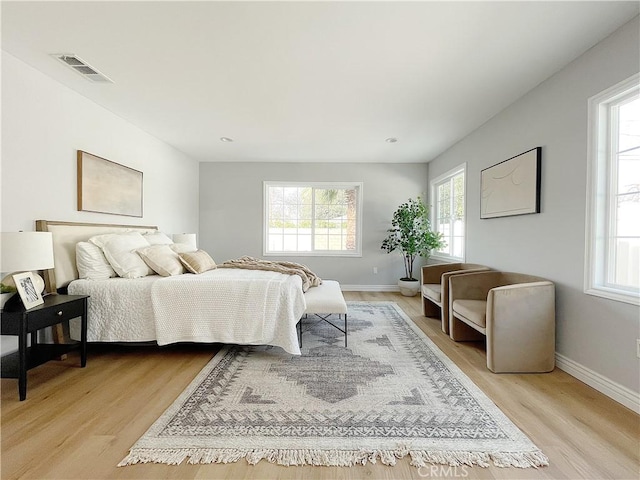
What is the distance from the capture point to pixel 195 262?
3.26m

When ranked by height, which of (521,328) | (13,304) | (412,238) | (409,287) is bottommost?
(409,287)

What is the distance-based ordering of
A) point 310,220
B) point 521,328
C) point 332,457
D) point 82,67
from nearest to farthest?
1. point 332,457
2. point 521,328
3. point 82,67
4. point 310,220

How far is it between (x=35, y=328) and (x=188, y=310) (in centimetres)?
97

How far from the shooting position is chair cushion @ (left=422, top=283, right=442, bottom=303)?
12.1ft

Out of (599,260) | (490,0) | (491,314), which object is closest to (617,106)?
(599,260)

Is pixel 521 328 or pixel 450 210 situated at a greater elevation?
pixel 450 210

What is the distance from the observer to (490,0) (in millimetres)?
1775

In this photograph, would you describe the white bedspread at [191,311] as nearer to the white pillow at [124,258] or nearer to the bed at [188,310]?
the bed at [188,310]

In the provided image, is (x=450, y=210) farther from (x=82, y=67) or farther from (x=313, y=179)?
(x=82, y=67)

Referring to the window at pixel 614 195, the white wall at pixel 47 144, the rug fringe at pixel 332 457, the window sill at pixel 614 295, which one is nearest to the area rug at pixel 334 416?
the rug fringe at pixel 332 457

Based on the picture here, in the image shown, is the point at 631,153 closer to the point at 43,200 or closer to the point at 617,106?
the point at 617,106

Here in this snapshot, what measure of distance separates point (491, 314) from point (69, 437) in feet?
9.17

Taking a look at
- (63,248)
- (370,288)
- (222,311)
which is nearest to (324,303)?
(222,311)

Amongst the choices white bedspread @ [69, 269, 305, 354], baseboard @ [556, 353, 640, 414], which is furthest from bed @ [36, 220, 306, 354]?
baseboard @ [556, 353, 640, 414]
